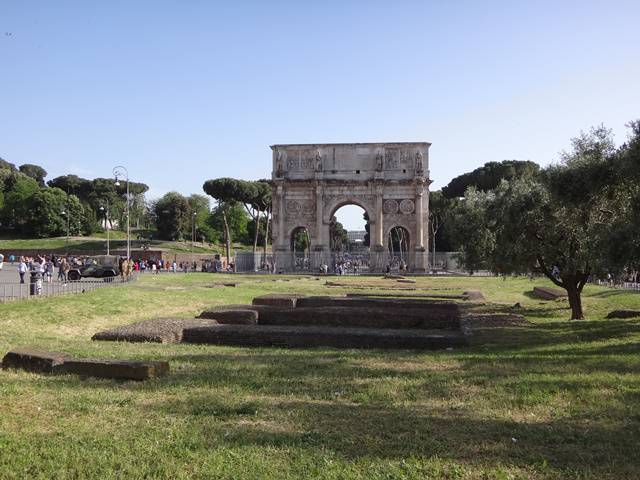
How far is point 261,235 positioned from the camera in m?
90.6

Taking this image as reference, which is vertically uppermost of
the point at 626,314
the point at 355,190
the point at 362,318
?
the point at 355,190

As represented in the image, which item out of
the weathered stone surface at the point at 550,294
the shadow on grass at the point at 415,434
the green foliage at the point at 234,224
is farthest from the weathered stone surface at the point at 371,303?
the green foliage at the point at 234,224

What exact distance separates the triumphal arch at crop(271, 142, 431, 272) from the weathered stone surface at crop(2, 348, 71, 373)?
132 ft

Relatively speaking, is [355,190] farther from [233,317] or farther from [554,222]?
[233,317]

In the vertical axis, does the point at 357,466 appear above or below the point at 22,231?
below

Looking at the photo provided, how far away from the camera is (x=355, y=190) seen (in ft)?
161

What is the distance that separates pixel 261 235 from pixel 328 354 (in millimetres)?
81814

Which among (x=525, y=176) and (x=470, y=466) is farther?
(x=525, y=176)

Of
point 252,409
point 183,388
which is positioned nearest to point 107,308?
point 183,388

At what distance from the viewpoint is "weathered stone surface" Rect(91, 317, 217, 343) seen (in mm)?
10125

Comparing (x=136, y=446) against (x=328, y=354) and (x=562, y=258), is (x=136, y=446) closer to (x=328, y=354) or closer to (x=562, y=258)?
(x=328, y=354)

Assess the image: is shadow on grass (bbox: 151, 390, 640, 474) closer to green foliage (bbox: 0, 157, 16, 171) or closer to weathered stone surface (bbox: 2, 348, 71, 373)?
weathered stone surface (bbox: 2, 348, 71, 373)

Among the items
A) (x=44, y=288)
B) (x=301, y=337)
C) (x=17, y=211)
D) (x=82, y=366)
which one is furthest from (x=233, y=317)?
(x=17, y=211)

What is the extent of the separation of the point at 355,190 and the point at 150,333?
3962 cm
